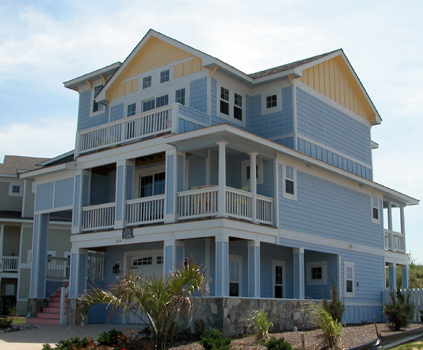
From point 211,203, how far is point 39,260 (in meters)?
9.32

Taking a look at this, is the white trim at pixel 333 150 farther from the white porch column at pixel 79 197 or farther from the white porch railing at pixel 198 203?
the white porch column at pixel 79 197

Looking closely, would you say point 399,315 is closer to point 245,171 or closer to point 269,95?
point 245,171

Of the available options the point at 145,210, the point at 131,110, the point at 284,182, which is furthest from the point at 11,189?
the point at 284,182

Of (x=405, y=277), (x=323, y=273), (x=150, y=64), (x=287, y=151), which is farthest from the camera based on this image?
(x=405, y=277)

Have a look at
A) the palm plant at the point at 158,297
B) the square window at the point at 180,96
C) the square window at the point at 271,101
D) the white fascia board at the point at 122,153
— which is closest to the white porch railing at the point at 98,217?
the white fascia board at the point at 122,153

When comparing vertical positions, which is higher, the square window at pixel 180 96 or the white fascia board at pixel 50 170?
the square window at pixel 180 96

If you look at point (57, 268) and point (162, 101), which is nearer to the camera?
point (162, 101)

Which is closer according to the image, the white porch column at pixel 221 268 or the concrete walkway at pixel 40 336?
the concrete walkway at pixel 40 336

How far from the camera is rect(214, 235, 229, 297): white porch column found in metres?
16.7

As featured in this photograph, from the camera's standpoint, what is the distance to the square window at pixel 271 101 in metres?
22.3

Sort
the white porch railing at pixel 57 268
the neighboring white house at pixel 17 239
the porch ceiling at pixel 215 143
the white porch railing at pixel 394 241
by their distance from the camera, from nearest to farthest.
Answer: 1. the porch ceiling at pixel 215 143
2. the white porch railing at pixel 57 268
3. the white porch railing at pixel 394 241
4. the neighboring white house at pixel 17 239

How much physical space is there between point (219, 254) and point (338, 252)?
776 centimetres

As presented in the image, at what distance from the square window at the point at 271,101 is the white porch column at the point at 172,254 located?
7210 millimetres

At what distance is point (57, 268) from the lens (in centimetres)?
2505
